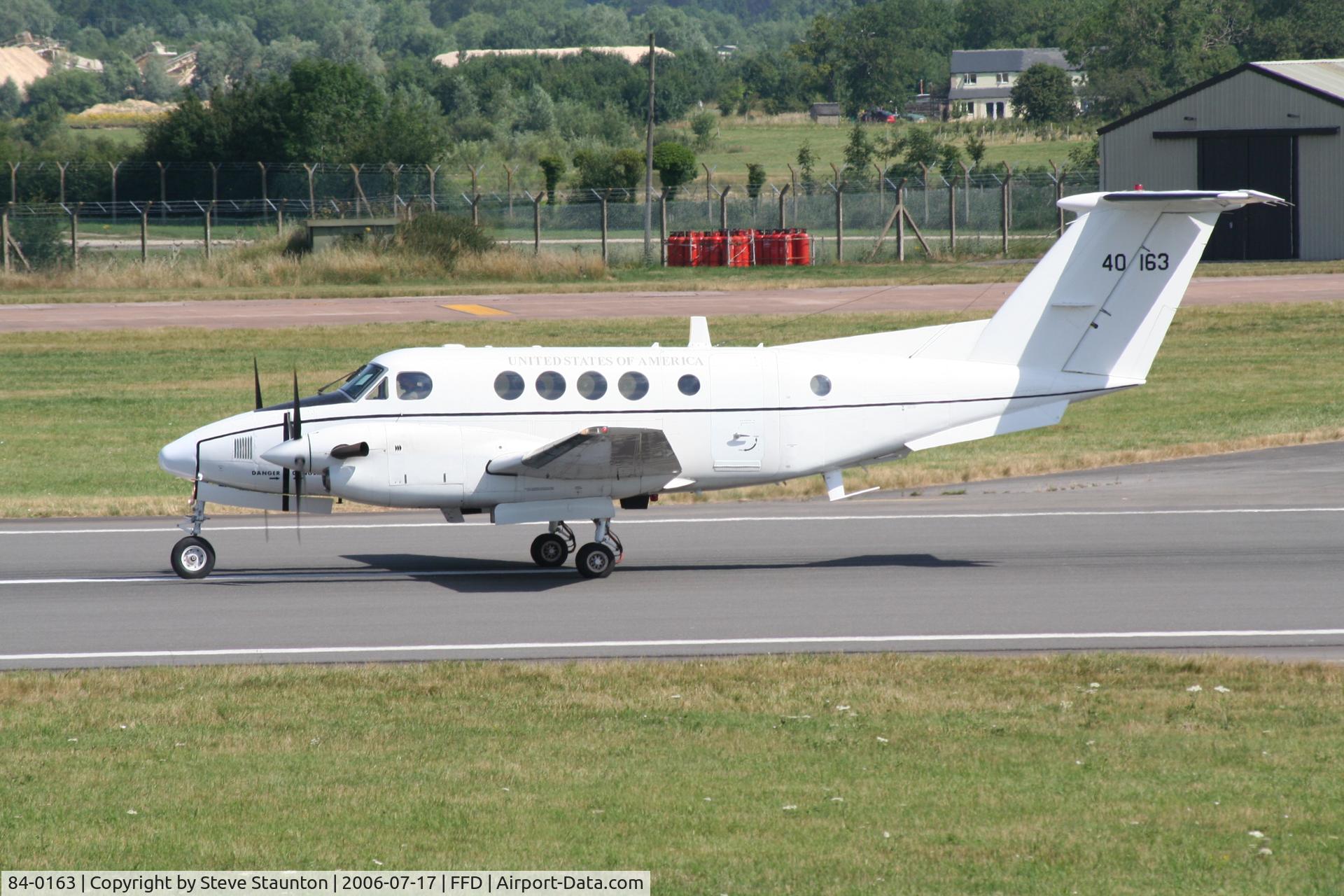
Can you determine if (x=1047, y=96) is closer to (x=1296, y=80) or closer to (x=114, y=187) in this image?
(x=1296, y=80)

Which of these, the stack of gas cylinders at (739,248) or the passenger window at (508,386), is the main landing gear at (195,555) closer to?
the passenger window at (508,386)

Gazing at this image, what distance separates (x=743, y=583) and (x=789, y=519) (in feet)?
12.5

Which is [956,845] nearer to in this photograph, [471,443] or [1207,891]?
[1207,891]

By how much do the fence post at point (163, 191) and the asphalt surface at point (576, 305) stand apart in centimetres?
2172

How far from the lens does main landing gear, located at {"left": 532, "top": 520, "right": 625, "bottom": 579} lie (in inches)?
627

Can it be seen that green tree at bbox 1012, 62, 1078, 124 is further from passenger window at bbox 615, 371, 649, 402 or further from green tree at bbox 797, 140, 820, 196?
passenger window at bbox 615, 371, 649, 402

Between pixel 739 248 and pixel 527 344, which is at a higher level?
pixel 739 248

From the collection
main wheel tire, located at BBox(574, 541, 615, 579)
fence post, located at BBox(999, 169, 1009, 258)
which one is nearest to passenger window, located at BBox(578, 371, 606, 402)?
main wheel tire, located at BBox(574, 541, 615, 579)

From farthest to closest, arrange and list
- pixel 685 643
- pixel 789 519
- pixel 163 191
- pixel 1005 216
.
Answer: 1. pixel 163 191
2. pixel 1005 216
3. pixel 789 519
4. pixel 685 643

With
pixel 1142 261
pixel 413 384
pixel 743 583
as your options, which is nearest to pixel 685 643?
pixel 743 583

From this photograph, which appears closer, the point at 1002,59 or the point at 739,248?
the point at 739,248

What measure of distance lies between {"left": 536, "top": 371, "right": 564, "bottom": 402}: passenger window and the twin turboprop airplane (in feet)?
0.06

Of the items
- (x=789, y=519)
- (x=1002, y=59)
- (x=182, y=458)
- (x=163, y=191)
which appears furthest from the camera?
(x=1002, y=59)

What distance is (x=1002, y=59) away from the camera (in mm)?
166250
